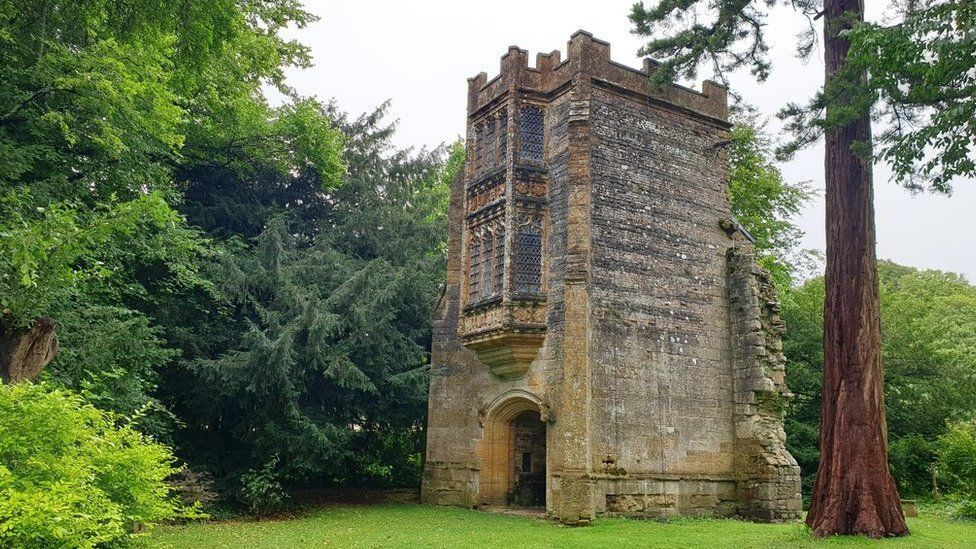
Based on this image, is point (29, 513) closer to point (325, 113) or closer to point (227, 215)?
point (227, 215)

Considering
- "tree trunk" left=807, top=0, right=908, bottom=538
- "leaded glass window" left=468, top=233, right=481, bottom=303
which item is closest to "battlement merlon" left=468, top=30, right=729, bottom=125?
"leaded glass window" left=468, top=233, right=481, bottom=303

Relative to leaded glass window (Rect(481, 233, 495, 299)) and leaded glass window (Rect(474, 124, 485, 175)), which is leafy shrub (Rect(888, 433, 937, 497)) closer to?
leaded glass window (Rect(481, 233, 495, 299))

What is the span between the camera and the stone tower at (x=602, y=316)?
15719 mm

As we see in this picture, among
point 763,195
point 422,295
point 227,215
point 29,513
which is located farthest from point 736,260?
point 29,513

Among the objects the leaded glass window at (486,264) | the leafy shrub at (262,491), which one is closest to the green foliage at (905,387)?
the leaded glass window at (486,264)

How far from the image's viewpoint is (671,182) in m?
18.0

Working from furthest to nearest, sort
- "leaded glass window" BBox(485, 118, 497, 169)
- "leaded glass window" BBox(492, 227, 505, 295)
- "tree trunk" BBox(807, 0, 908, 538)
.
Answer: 1. "leaded glass window" BBox(485, 118, 497, 169)
2. "leaded glass window" BBox(492, 227, 505, 295)
3. "tree trunk" BBox(807, 0, 908, 538)

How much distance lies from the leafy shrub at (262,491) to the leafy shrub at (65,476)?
927 centimetres

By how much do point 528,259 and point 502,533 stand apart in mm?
6181

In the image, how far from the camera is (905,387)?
23703 mm

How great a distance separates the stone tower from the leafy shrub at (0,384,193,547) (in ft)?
29.6

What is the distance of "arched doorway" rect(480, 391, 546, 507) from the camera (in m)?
17.7

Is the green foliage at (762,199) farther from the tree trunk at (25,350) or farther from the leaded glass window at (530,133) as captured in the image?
the tree trunk at (25,350)

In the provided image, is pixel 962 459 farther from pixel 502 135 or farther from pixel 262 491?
pixel 262 491
